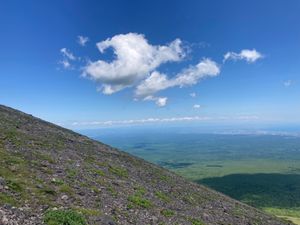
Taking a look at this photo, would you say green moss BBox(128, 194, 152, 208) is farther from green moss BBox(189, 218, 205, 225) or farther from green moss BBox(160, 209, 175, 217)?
green moss BBox(189, 218, 205, 225)

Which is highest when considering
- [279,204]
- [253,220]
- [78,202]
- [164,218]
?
[78,202]

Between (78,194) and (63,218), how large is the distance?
5.21 meters

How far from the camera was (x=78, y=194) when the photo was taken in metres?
20.5

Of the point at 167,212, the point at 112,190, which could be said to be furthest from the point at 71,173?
the point at 167,212

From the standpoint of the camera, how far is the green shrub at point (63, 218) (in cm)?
1498

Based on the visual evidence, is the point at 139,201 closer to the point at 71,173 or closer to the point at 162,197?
the point at 162,197

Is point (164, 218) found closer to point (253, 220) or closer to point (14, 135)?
point (253, 220)

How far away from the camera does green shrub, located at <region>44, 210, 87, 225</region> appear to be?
14977mm

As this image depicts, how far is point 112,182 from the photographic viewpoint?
88.9 feet

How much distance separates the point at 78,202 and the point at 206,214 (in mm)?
13598

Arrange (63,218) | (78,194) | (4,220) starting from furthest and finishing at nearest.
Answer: (78,194)
(63,218)
(4,220)

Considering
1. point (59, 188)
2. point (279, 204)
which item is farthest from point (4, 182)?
point (279, 204)

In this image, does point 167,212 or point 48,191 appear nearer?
point 48,191

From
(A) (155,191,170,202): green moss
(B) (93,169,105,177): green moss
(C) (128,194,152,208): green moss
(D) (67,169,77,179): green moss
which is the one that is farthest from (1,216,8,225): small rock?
(A) (155,191,170,202): green moss
